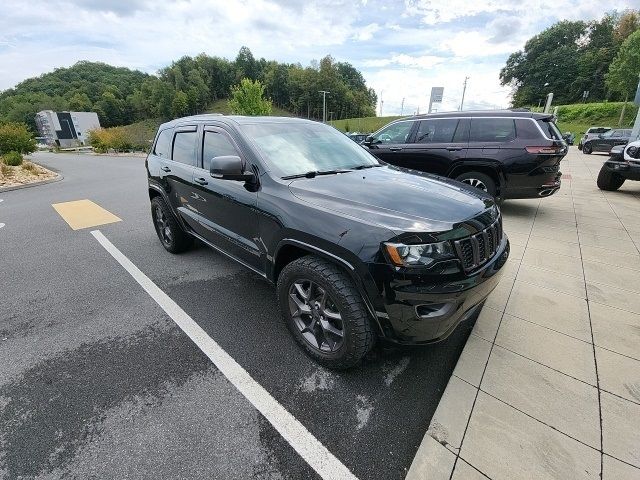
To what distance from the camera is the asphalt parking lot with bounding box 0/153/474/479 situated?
65.5 inches

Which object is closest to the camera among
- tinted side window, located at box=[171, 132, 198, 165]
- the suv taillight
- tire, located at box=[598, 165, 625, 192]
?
tinted side window, located at box=[171, 132, 198, 165]

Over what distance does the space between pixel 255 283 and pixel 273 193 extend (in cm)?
143

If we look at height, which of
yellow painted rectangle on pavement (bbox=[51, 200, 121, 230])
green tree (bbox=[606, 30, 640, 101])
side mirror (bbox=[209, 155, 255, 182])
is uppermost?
green tree (bbox=[606, 30, 640, 101])

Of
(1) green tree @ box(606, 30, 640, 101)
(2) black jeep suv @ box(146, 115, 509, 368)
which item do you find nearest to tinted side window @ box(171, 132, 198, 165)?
(2) black jeep suv @ box(146, 115, 509, 368)

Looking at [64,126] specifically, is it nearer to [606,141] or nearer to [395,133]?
[395,133]

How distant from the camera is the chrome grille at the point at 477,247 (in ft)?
6.16

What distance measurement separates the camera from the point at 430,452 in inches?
66.2

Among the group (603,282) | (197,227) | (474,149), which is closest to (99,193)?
(197,227)

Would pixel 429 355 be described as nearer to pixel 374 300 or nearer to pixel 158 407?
pixel 374 300

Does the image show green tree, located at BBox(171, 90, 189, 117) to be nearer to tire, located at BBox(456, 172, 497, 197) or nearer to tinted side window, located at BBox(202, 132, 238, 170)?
tire, located at BBox(456, 172, 497, 197)

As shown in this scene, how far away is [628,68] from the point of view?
1334 inches

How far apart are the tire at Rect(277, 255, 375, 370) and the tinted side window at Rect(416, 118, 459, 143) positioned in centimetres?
499

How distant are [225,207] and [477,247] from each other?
6.90 ft

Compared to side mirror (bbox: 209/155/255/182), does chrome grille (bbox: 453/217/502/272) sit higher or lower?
lower
